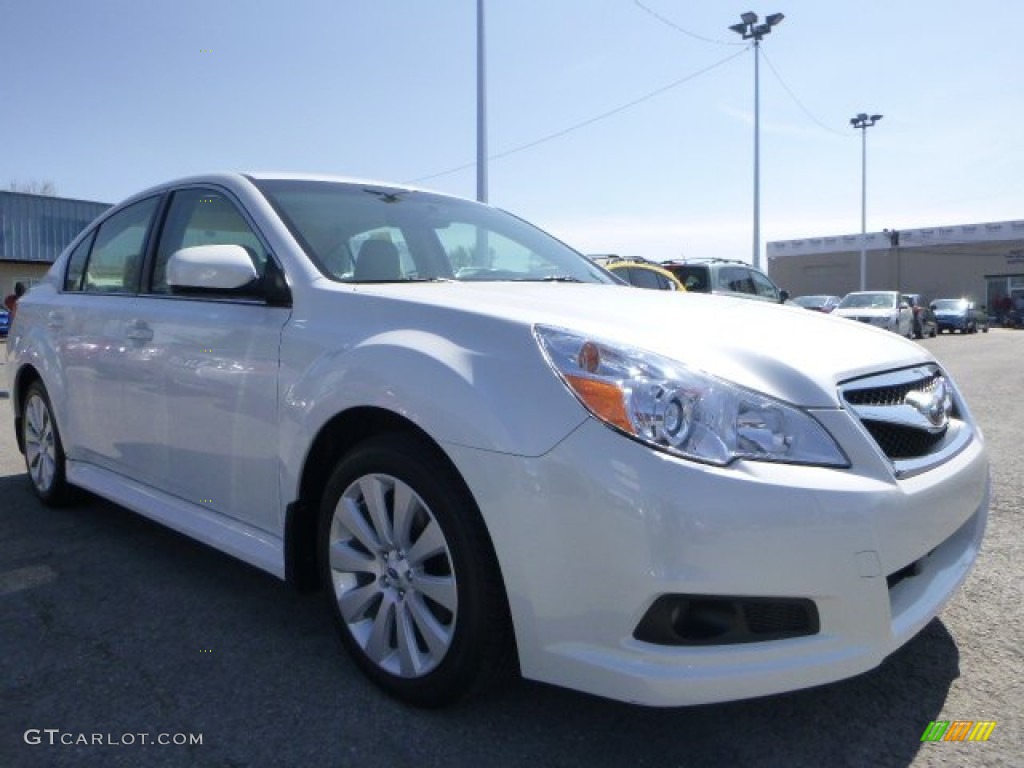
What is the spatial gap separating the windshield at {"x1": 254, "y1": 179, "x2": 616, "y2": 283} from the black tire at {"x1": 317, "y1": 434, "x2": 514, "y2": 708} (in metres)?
0.79

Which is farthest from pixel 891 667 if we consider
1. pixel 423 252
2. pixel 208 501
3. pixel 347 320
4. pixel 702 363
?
pixel 208 501

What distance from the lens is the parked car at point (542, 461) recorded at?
1.87 metres

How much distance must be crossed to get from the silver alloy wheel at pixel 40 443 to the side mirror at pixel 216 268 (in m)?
2.10

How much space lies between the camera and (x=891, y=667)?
2.54 m

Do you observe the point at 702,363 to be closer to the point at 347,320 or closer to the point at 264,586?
the point at 347,320

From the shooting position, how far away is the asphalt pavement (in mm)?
2111

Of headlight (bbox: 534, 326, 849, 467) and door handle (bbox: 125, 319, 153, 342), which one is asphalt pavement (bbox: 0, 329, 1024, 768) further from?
door handle (bbox: 125, 319, 153, 342)

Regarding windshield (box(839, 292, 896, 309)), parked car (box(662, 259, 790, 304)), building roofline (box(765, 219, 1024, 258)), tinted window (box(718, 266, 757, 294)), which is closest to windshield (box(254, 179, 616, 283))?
parked car (box(662, 259, 790, 304))

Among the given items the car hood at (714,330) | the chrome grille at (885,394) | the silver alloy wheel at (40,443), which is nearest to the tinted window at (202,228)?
the car hood at (714,330)

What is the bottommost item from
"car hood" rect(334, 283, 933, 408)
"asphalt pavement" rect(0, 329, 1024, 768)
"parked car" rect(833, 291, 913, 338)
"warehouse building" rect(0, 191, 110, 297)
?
"asphalt pavement" rect(0, 329, 1024, 768)

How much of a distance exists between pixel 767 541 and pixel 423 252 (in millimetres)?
1915

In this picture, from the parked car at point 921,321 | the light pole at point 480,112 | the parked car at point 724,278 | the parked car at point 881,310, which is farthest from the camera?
the parked car at point 921,321

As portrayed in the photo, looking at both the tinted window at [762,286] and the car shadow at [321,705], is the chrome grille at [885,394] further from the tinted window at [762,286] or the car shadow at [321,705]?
the tinted window at [762,286]

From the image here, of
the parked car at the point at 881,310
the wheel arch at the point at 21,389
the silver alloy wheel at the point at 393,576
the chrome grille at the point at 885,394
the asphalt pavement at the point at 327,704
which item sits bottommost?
the asphalt pavement at the point at 327,704
